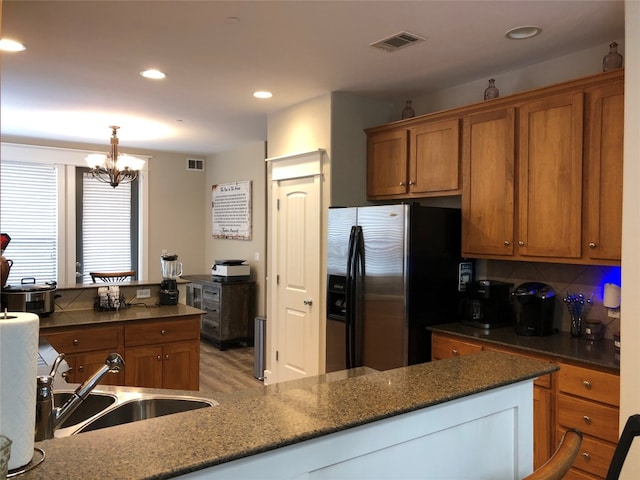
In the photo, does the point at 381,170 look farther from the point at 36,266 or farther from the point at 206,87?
the point at 36,266

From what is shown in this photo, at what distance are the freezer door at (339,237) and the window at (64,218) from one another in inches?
159

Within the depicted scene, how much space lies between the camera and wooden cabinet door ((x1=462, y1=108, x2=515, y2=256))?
125 inches

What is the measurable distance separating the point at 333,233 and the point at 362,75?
1.15 m

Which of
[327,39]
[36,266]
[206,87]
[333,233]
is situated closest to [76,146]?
[36,266]

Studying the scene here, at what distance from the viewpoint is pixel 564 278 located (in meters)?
3.25

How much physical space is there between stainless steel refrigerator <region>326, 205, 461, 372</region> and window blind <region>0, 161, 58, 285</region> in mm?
4326

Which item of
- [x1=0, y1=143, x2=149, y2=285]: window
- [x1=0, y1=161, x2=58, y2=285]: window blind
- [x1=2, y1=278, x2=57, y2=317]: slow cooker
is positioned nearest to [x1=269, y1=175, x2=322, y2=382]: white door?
[x1=2, y1=278, x2=57, y2=317]: slow cooker

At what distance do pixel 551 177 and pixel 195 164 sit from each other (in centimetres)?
563

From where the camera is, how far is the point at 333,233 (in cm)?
384

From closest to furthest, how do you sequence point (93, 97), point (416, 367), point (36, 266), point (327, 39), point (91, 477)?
point (91, 477), point (416, 367), point (327, 39), point (93, 97), point (36, 266)

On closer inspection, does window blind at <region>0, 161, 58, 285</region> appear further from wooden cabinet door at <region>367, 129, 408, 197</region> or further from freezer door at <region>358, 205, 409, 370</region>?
freezer door at <region>358, 205, 409, 370</region>

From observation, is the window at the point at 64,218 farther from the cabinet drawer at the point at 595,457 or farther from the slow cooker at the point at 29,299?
the cabinet drawer at the point at 595,457

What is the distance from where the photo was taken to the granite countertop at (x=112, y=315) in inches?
137

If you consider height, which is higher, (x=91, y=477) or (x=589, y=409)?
(x=91, y=477)
